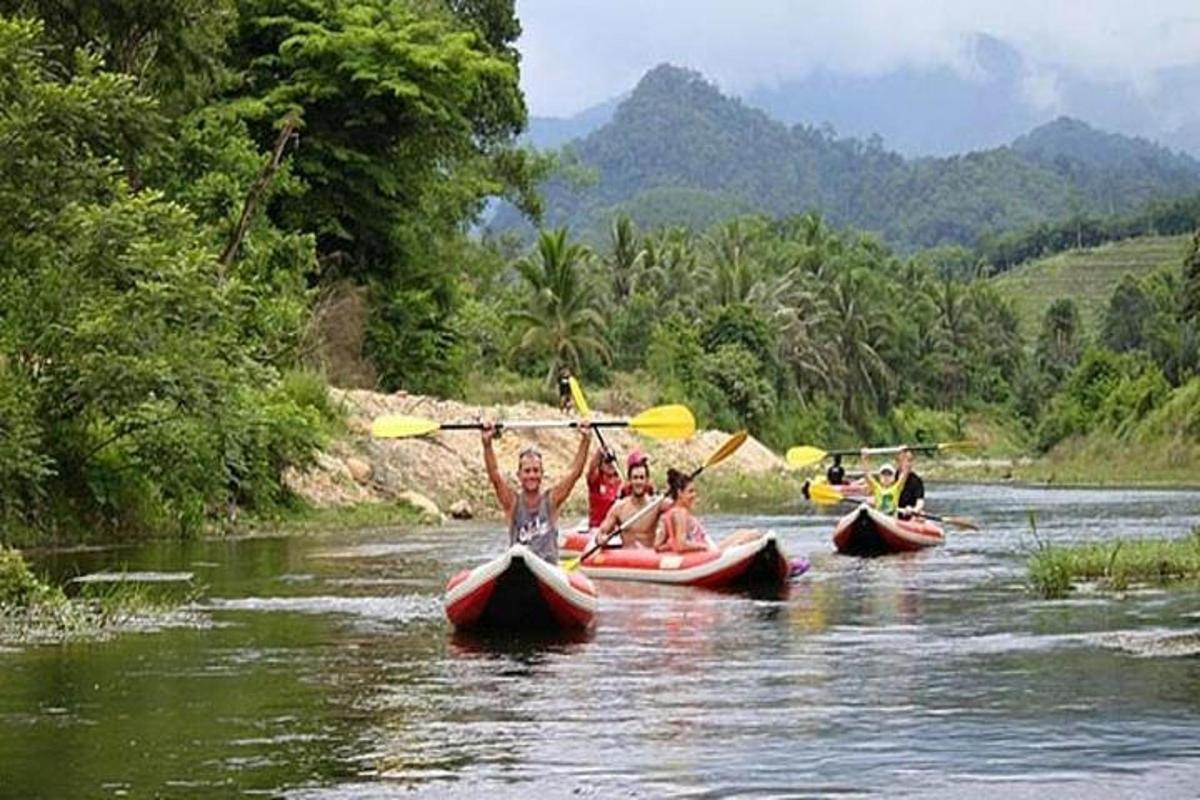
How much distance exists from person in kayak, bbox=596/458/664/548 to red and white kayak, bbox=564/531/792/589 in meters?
0.20

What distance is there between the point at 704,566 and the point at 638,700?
23.6 ft

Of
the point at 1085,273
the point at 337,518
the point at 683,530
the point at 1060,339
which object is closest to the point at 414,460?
the point at 337,518

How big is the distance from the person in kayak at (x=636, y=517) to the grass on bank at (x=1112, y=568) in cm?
384

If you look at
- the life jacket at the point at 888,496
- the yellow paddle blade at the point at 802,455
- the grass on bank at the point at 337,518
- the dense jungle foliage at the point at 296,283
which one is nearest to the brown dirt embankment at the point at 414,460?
the grass on bank at the point at 337,518

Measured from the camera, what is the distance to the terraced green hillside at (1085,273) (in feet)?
406

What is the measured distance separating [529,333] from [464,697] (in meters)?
47.5

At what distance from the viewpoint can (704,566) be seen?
59.6 feet

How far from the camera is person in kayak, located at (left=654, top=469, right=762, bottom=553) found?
715 inches

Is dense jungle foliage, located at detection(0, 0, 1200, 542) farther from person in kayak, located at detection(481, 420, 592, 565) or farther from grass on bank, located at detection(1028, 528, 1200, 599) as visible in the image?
grass on bank, located at detection(1028, 528, 1200, 599)

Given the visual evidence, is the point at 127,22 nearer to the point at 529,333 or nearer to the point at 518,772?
the point at 518,772

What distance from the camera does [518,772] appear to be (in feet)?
28.7

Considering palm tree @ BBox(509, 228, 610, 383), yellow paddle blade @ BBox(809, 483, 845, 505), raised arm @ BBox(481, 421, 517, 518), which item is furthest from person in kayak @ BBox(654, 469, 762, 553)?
palm tree @ BBox(509, 228, 610, 383)

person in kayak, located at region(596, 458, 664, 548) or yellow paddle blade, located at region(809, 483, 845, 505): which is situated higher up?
person in kayak, located at region(596, 458, 664, 548)

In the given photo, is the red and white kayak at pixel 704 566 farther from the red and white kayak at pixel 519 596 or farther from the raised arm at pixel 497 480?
the raised arm at pixel 497 480
